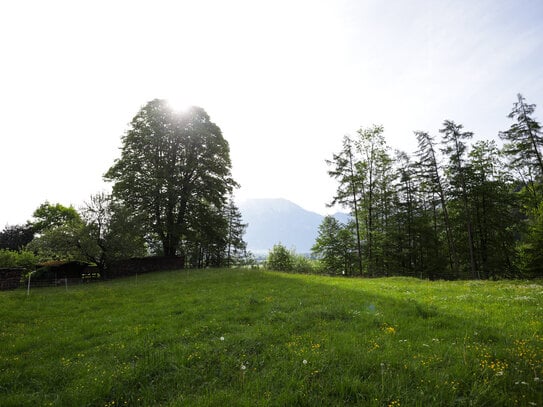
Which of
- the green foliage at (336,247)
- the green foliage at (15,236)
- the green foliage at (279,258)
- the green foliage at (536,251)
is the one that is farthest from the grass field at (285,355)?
the green foliage at (279,258)

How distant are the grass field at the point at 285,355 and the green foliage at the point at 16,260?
31.6m

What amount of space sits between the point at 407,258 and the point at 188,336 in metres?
34.5

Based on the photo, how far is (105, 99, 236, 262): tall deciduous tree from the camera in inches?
1171

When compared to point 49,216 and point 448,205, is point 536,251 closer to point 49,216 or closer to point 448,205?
point 448,205

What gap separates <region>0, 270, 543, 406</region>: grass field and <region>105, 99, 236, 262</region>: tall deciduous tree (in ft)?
66.9

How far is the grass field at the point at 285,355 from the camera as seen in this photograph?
4.30 meters

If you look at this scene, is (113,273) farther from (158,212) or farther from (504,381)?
(504,381)

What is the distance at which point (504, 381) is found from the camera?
14.0ft

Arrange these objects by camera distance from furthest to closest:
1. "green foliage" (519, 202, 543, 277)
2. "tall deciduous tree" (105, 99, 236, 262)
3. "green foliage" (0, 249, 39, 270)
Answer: "green foliage" (0, 249, 39, 270)
"tall deciduous tree" (105, 99, 236, 262)
"green foliage" (519, 202, 543, 277)

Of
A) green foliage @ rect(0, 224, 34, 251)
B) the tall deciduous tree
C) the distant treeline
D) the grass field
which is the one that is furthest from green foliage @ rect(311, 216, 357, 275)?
green foliage @ rect(0, 224, 34, 251)

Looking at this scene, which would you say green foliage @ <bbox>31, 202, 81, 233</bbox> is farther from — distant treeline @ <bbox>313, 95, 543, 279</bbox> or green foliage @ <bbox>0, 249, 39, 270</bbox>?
distant treeline @ <bbox>313, 95, 543, 279</bbox>

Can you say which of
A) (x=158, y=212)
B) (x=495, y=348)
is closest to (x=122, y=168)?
(x=158, y=212)

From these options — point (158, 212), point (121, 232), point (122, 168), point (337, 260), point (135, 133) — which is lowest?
point (337, 260)

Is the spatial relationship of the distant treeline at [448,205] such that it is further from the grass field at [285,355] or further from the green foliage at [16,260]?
the green foliage at [16,260]
